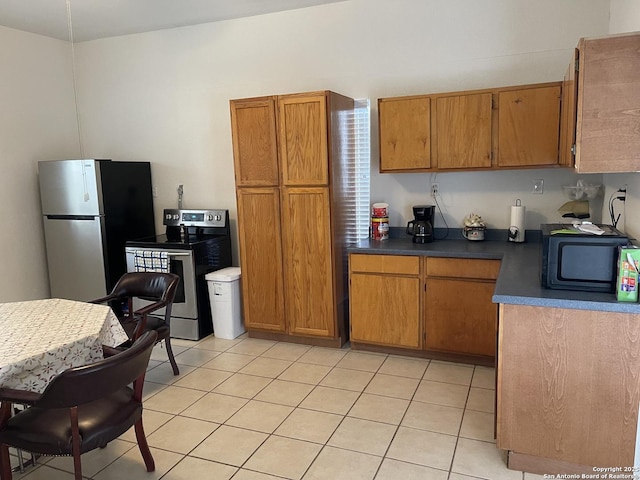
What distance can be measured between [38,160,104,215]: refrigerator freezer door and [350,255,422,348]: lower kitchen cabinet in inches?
97.6

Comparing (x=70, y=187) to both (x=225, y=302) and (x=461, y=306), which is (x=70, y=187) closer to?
(x=225, y=302)

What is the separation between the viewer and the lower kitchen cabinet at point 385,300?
3.56m

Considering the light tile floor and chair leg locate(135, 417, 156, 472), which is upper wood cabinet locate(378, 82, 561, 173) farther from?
chair leg locate(135, 417, 156, 472)

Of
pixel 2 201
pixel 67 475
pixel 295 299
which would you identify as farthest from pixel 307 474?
pixel 2 201

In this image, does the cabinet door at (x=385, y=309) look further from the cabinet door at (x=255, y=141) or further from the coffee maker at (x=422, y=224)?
the cabinet door at (x=255, y=141)

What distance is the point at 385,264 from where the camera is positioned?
361cm

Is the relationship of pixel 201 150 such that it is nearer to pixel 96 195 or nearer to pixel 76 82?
pixel 96 195

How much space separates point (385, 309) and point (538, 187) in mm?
1475

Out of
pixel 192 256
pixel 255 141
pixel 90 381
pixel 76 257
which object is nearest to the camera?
pixel 90 381

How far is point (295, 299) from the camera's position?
393 centimetres

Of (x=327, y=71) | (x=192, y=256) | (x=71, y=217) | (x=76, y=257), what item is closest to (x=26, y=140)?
(x=71, y=217)

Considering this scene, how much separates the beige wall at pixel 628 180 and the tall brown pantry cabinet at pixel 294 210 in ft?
6.18

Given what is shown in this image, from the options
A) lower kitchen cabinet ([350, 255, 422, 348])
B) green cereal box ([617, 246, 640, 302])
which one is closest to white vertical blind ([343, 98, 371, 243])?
lower kitchen cabinet ([350, 255, 422, 348])

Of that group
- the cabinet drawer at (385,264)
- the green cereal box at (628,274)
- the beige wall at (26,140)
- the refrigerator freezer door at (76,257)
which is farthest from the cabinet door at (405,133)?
the beige wall at (26,140)
